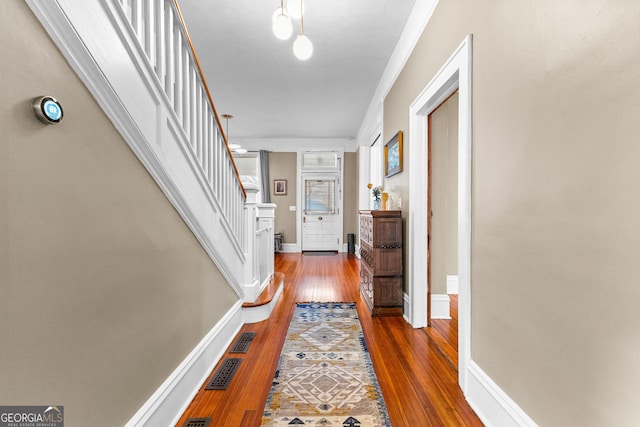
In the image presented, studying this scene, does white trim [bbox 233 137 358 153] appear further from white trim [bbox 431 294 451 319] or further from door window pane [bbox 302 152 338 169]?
white trim [bbox 431 294 451 319]

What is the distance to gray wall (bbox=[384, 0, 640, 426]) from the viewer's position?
2.79 ft

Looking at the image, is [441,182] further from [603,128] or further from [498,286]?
[603,128]

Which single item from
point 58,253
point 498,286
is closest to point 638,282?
point 498,286

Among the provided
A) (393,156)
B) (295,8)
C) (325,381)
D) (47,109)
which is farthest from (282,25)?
(325,381)

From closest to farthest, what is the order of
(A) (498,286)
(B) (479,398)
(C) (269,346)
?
(A) (498,286) < (B) (479,398) < (C) (269,346)

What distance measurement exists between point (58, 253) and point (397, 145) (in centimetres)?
297

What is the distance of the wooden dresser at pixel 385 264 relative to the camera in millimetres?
2951

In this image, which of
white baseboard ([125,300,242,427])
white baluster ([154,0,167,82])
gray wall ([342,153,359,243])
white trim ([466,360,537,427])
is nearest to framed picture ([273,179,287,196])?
gray wall ([342,153,359,243])

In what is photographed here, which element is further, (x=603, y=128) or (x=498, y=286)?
(x=498, y=286)

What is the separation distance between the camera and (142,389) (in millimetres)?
1227

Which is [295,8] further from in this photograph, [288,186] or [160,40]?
[288,186]

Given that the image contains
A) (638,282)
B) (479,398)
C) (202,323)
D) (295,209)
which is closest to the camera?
(638,282)

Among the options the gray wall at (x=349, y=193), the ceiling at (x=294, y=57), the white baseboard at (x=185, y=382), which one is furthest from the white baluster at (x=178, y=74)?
the gray wall at (x=349, y=193)

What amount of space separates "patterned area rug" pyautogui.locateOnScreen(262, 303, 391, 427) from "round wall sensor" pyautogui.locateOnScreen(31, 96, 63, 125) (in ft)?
4.96
